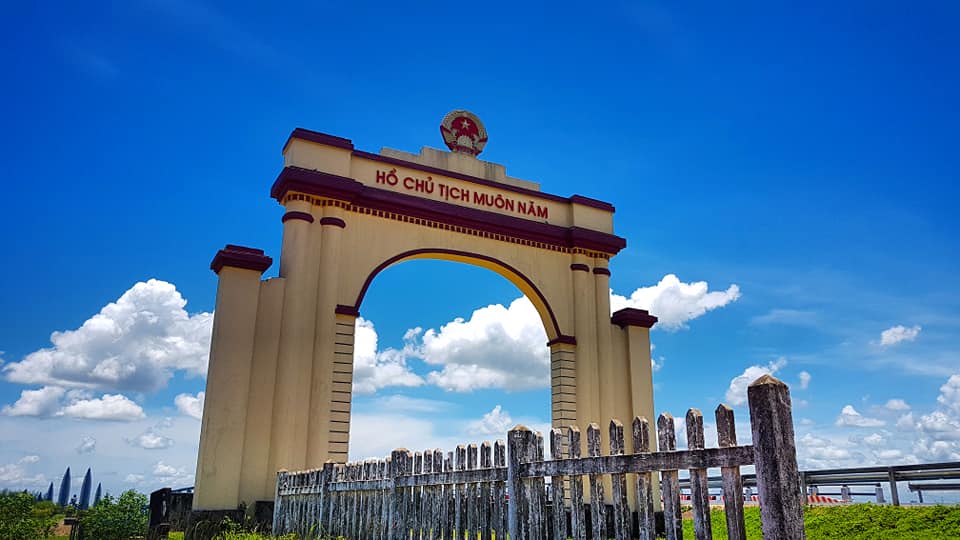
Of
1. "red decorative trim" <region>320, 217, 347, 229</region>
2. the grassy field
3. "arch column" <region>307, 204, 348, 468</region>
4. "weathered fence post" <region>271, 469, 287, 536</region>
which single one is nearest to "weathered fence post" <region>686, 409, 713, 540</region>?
the grassy field

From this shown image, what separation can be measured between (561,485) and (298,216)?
1008 cm

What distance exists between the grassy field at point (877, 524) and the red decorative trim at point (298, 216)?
6.01 m

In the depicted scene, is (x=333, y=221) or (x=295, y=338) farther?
(x=333, y=221)

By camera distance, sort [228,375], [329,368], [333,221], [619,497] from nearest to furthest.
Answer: [619,497] < [228,375] < [329,368] < [333,221]

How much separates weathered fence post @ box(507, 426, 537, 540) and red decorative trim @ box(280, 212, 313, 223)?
9455 mm

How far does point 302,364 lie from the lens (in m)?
13.2

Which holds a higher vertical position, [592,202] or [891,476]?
[592,202]

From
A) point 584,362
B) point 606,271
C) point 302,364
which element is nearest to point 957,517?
point 584,362

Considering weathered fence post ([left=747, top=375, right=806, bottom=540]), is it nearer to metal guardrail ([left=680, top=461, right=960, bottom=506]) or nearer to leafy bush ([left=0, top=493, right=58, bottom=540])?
metal guardrail ([left=680, top=461, right=960, bottom=506])

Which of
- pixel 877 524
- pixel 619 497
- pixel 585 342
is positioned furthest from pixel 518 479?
pixel 585 342

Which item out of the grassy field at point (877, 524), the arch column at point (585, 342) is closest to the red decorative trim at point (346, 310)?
the grassy field at point (877, 524)

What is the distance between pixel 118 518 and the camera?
39.0 feet

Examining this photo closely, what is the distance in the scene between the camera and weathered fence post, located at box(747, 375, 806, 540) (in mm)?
3369

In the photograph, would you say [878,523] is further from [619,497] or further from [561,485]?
[619,497]
